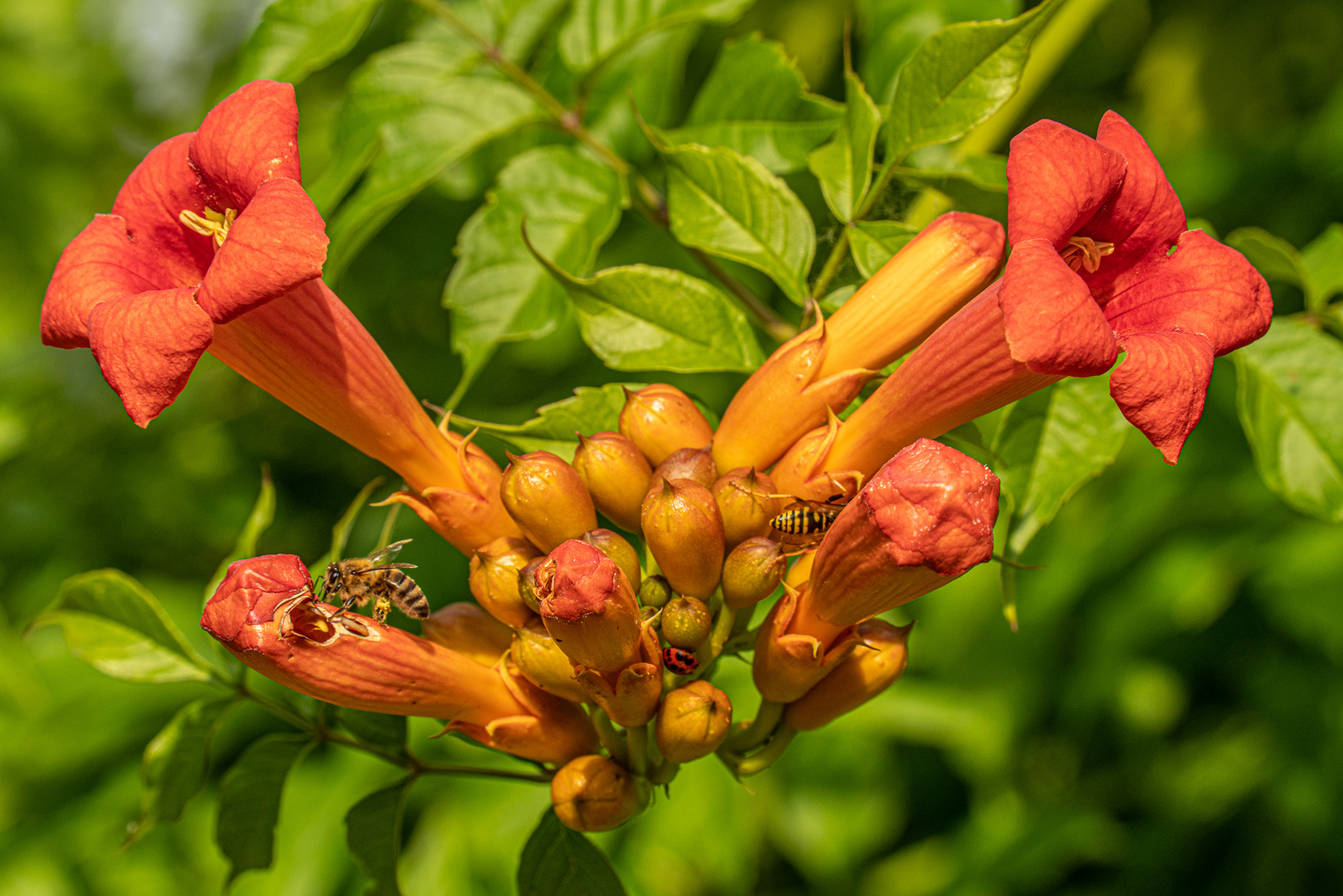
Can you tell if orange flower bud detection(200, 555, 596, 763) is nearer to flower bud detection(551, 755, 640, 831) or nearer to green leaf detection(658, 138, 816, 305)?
flower bud detection(551, 755, 640, 831)

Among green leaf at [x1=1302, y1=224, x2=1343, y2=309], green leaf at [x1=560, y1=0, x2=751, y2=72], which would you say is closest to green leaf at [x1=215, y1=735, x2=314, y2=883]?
green leaf at [x1=560, y1=0, x2=751, y2=72]

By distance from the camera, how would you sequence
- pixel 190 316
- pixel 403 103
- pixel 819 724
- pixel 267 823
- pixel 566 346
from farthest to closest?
pixel 566 346 < pixel 403 103 < pixel 267 823 < pixel 819 724 < pixel 190 316

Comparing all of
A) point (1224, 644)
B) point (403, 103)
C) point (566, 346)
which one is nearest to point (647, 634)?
point (403, 103)

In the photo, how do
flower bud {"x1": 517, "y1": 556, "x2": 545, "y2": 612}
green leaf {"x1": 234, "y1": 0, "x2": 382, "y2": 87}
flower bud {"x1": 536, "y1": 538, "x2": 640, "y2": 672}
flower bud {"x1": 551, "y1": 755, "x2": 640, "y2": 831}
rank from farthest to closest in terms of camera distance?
green leaf {"x1": 234, "y1": 0, "x2": 382, "y2": 87} < flower bud {"x1": 551, "y1": 755, "x2": 640, "y2": 831} < flower bud {"x1": 517, "y1": 556, "x2": 545, "y2": 612} < flower bud {"x1": 536, "y1": 538, "x2": 640, "y2": 672}

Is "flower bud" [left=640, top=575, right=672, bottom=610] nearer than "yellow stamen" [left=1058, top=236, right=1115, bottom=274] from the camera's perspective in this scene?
No

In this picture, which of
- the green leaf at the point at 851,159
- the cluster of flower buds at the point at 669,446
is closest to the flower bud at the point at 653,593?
the cluster of flower buds at the point at 669,446

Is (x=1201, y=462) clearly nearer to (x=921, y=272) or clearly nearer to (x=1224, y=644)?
(x=1224, y=644)

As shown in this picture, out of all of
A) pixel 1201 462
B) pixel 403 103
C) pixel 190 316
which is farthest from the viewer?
pixel 1201 462
